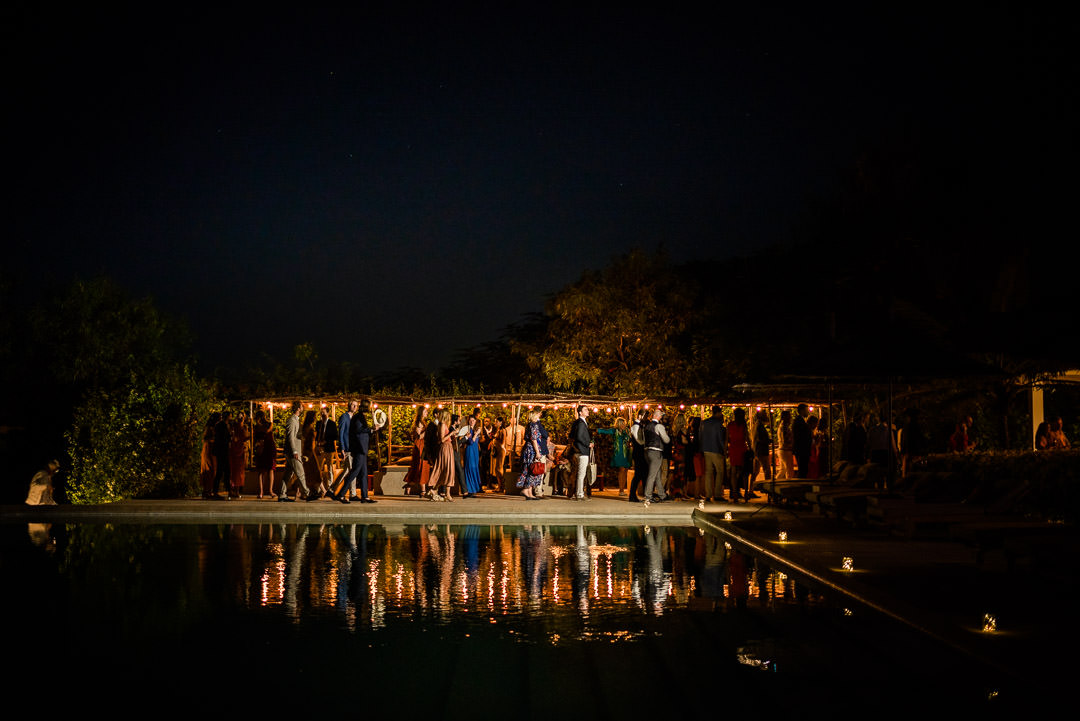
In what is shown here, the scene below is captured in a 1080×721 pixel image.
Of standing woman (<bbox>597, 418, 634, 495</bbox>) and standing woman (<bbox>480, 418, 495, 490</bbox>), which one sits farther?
standing woman (<bbox>480, 418, 495, 490</bbox>)

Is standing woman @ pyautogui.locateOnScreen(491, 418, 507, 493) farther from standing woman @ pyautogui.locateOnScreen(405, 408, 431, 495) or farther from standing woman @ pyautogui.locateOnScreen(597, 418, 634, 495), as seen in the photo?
standing woman @ pyautogui.locateOnScreen(597, 418, 634, 495)

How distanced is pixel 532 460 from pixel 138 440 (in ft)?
29.7

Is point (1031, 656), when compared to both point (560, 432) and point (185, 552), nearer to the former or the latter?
point (185, 552)

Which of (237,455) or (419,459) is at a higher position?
(237,455)

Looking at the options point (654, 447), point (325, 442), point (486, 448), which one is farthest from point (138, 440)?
point (654, 447)

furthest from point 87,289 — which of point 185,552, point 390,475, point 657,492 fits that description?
point 185,552

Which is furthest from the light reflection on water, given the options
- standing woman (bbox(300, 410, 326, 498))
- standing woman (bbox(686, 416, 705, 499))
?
standing woman (bbox(686, 416, 705, 499))

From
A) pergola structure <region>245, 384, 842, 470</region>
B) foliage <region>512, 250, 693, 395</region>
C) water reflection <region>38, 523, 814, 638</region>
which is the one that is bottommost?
water reflection <region>38, 523, 814, 638</region>

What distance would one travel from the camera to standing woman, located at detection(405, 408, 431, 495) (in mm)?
24516

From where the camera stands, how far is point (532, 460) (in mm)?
24328

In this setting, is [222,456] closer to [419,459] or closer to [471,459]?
[419,459]

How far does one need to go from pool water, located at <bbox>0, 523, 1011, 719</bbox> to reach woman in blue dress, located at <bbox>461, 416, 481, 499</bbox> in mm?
10481

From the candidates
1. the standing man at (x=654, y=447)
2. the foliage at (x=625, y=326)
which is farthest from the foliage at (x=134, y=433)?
the foliage at (x=625, y=326)

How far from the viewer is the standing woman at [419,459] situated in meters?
24.5
